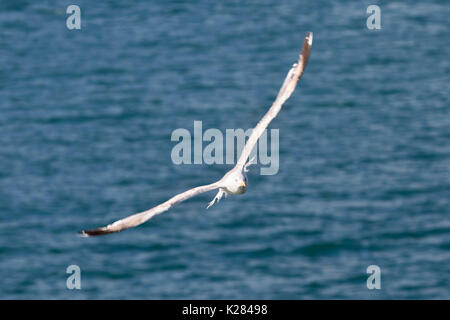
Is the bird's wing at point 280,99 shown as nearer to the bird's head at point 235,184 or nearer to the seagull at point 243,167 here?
the seagull at point 243,167

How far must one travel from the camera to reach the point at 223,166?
6812 centimetres

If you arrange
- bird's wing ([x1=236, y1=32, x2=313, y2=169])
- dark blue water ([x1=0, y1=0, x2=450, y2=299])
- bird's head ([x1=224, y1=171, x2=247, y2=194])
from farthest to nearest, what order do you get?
dark blue water ([x1=0, y1=0, x2=450, y2=299]) → bird's wing ([x1=236, y1=32, x2=313, y2=169]) → bird's head ([x1=224, y1=171, x2=247, y2=194])

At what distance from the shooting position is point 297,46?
78188 millimetres

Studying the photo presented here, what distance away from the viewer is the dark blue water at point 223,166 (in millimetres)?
56906

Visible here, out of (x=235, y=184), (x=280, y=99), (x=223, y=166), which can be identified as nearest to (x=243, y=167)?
(x=235, y=184)

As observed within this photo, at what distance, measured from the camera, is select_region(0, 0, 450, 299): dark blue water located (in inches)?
2240

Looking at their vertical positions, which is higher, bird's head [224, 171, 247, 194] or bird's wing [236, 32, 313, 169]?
bird's wing [236, 32, 313, 169]

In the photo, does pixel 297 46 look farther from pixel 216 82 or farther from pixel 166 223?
pixel 166 223

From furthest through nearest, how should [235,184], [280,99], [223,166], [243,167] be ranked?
[223,166] < [243,167] < [280,99] < [235,184]

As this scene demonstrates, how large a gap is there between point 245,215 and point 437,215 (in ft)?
33.1

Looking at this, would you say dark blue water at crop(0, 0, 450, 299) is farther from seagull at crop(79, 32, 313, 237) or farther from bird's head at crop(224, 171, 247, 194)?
bird's head at crop(224, 171, 247, 194)

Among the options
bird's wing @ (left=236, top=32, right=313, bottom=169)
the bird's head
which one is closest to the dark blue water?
bird's wing @ (left=236, top=32, right=313, bottom=169)

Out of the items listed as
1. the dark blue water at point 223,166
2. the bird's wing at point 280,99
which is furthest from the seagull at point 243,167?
the dark blue water at point 223,166

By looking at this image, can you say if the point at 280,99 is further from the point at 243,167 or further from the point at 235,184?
the point at 235,184
